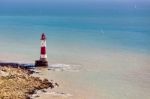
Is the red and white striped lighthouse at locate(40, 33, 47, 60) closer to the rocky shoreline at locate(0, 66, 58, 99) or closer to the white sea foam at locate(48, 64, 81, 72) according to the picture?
the white sea foam at locate(48, 64, 81, 72)

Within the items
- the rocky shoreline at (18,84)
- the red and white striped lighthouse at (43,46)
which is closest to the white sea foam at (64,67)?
the red and white striped lighthouse at (43,46)

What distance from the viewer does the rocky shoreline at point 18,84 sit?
14.1 metres

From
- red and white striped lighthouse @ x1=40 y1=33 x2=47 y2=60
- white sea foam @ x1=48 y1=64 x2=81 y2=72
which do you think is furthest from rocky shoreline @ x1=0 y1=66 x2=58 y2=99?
white sea foam @ x1=48 y1=64 x2=81 y2=72

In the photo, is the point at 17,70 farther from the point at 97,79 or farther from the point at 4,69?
the point at 97,79

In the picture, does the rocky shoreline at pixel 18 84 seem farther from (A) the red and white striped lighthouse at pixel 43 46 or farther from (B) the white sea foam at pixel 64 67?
(B) the white sea foam at pixel 64 67

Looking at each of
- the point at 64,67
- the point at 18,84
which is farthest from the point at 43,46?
the point at 18,84

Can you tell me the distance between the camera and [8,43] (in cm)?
3300

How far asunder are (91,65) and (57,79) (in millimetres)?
4291

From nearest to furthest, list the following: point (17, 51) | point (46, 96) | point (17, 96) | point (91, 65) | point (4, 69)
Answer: point (17, 96) < point (46, 96) < point (4, 69) < point (91, 65) < point (17, 51)

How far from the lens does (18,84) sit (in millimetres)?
15453

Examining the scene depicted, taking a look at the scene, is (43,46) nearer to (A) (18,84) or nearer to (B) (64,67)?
(B) (64,67)

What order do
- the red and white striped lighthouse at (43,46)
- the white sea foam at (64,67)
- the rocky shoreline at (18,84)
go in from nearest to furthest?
1. the rocky shoreline at (18,84)
2. the red and white striped lighthouse at (43,46)
3. the white sea foam at (64,67)

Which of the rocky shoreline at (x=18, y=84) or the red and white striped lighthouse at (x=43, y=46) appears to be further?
the red and white striped lighthouse at (x=43, y=46)

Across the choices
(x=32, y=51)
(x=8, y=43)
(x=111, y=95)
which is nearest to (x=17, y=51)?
(x=32, y=51)
